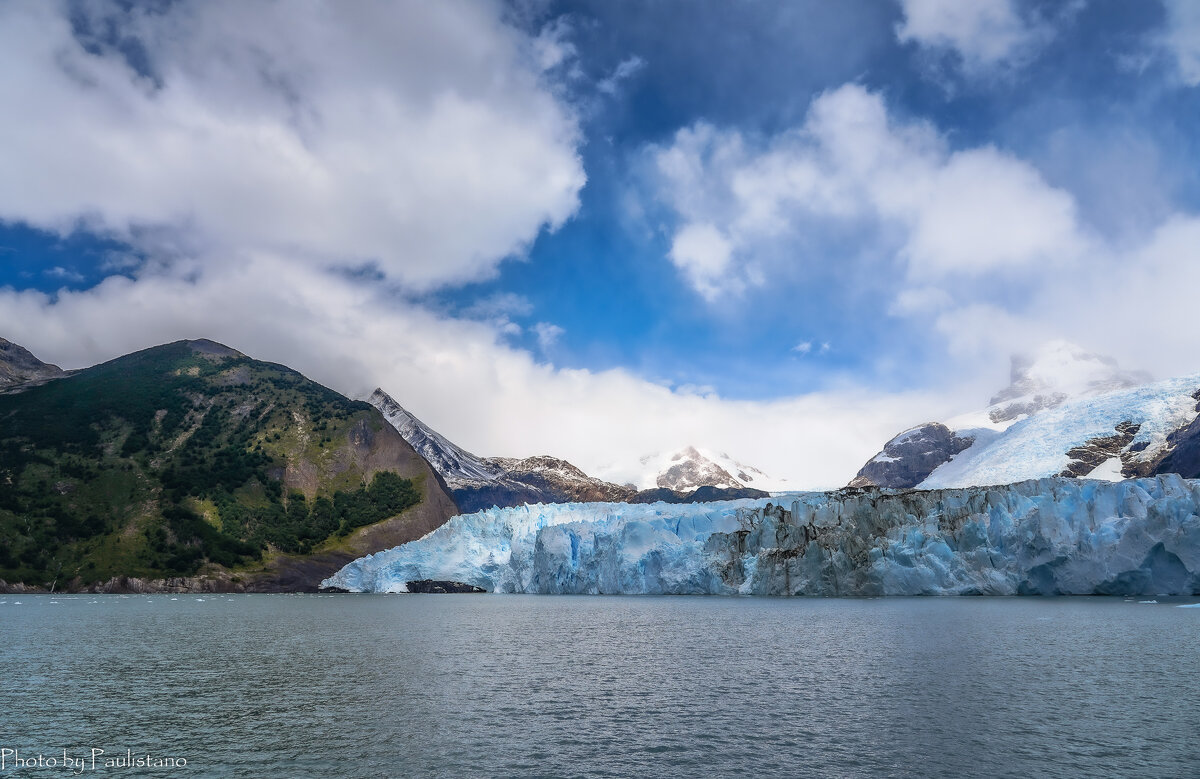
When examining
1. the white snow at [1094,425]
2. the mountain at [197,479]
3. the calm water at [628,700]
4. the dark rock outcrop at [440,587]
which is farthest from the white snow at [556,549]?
the white snow at [1094,425]

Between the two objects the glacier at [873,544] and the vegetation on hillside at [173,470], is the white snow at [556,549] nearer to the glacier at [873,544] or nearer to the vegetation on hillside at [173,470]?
the glacier at [873,544]

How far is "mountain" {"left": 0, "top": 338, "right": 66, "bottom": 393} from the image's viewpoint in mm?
177375

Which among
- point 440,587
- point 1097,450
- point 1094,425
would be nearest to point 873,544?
point 440,587

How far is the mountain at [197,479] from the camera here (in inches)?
4616

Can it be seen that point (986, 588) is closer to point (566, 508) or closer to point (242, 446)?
point (566, 508)

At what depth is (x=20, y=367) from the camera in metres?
190

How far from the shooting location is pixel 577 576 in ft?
306

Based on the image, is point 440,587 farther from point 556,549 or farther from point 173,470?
point 173,470

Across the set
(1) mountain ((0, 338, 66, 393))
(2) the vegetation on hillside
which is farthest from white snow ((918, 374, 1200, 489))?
(1) mountain ((0, 338, 66, 393))

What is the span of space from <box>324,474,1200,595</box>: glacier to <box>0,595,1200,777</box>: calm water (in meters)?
22.9

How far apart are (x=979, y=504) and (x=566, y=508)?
5379 cm

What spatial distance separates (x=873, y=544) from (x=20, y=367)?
21709cm

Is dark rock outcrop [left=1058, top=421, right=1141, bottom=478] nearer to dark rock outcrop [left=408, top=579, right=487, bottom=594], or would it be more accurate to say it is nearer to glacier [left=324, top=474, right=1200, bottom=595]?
glacier [left=324, top=474, right=1200, bottom=595]

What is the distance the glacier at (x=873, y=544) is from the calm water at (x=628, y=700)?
2287cm
